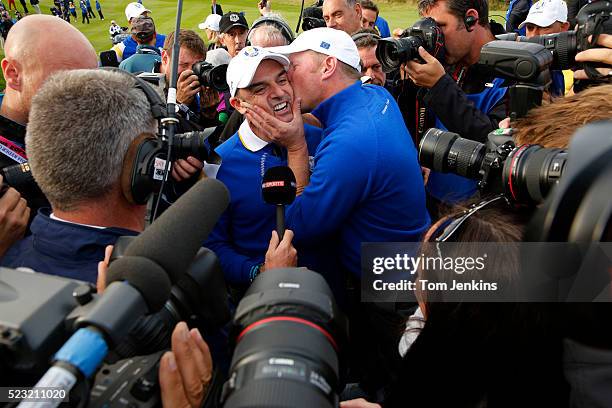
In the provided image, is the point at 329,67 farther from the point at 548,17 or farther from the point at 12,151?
the point at 548,17

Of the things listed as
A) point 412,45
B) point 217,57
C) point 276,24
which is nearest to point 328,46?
point 412,45

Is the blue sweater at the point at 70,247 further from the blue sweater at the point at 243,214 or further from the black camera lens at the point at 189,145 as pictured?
the blue sweater at the point at 243,214

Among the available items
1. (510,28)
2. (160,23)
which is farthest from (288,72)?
(160,23)

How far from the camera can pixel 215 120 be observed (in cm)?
422

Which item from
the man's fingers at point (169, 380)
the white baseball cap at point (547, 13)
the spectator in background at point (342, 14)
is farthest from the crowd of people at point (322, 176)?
the white baseball cap at point (547, 13)

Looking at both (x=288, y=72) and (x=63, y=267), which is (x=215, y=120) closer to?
(x=288, y=72)

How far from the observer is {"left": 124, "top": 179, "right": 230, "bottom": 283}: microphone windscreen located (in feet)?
2.51

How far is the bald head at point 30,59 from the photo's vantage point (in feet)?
6.86

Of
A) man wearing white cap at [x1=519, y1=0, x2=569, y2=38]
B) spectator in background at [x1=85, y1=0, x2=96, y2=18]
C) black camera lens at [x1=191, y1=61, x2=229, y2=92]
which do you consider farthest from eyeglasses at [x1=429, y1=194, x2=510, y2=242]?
spectator in background at [x1=85, y1=0, x2=96, y2=18]

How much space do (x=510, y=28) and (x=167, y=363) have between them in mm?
8856

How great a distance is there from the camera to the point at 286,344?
789mm

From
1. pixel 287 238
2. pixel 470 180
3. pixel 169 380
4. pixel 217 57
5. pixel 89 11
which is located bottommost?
pixel 89 11

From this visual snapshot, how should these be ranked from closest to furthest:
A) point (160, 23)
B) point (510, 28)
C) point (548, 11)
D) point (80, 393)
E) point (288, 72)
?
point (80, 393) → point (288, 72) → point (548, 11) → point (510, 28) → point (160, 23)

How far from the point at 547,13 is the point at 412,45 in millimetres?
2920
